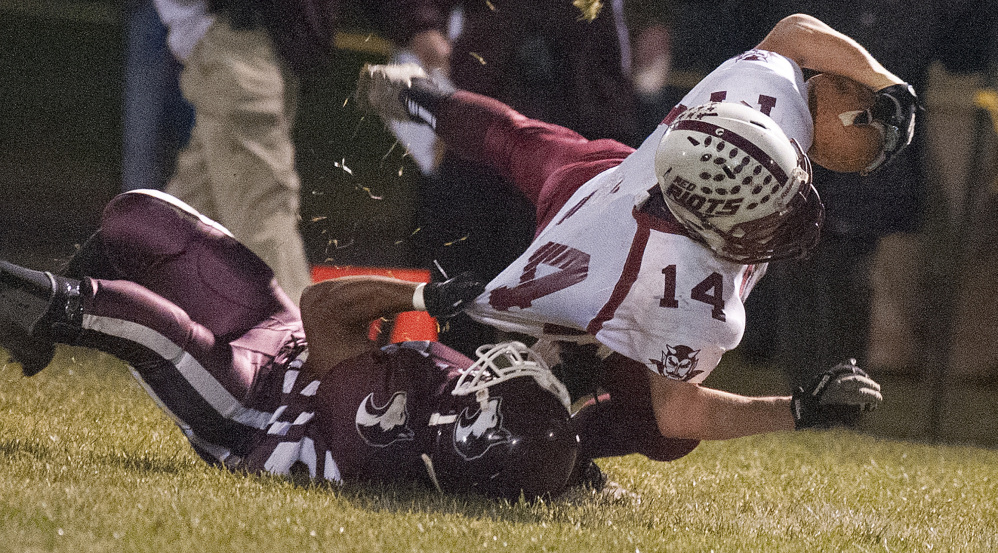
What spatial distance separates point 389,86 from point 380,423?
4.58ft

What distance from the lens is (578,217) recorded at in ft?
10.2

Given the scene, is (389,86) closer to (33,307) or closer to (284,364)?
(284,364)

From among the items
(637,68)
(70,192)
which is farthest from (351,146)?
(637,68)

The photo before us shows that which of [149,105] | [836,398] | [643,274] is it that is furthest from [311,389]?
[149,105]

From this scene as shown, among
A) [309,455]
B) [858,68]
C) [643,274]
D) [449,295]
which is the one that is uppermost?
[858,68]

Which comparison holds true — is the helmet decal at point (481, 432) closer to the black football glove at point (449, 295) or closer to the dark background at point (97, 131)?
the black football glove at point (449, 295)

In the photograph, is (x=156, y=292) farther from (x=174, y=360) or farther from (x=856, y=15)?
(x=856, y=15)

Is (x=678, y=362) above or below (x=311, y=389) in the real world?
above

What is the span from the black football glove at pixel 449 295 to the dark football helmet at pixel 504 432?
167 mm

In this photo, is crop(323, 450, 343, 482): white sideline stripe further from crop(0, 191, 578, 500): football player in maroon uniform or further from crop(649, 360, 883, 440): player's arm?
crop(649, 360, 883, 440): player's arm

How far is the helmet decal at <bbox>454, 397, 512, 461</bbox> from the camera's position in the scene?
2.66m

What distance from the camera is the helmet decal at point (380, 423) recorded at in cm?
284

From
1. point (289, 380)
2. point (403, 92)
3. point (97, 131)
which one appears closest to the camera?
point (289, 380)

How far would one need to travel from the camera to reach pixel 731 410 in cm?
296
